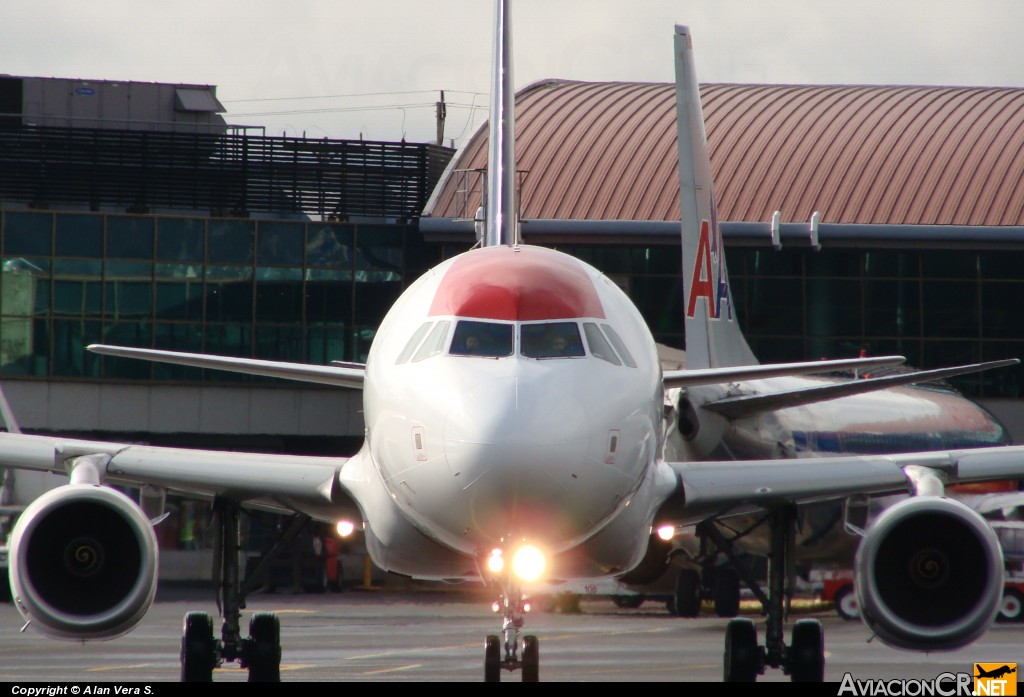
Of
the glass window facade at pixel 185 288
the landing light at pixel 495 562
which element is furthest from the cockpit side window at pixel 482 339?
the glass window facade at pixel 185 288

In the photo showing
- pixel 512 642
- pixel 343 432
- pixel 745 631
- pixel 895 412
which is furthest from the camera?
pixel 343 432

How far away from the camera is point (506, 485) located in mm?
10742

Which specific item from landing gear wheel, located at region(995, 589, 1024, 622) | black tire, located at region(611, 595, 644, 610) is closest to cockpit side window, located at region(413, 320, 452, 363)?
landing gear wheel, located at region(995, 589, 1024, 622)

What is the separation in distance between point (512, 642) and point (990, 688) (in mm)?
4428

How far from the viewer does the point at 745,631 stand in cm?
1538

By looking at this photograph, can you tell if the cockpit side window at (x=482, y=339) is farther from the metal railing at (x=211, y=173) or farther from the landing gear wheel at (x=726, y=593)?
the metal railing at (x=211, y=173)

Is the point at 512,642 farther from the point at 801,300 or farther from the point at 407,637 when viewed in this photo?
the point at 801,300

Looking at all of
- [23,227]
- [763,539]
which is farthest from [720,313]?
[23,227]

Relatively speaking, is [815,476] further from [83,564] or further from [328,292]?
[328,292]

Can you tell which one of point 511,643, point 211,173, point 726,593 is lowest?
point 726,593

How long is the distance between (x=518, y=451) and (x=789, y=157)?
→ 38.5 metres

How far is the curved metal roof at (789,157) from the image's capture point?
45469 millimetres

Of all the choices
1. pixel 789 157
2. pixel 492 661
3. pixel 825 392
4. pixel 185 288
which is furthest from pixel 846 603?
pixel 185 288

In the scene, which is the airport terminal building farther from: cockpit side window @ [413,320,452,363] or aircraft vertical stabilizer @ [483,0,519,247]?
cockpit side window @ [413,320,452,363]
